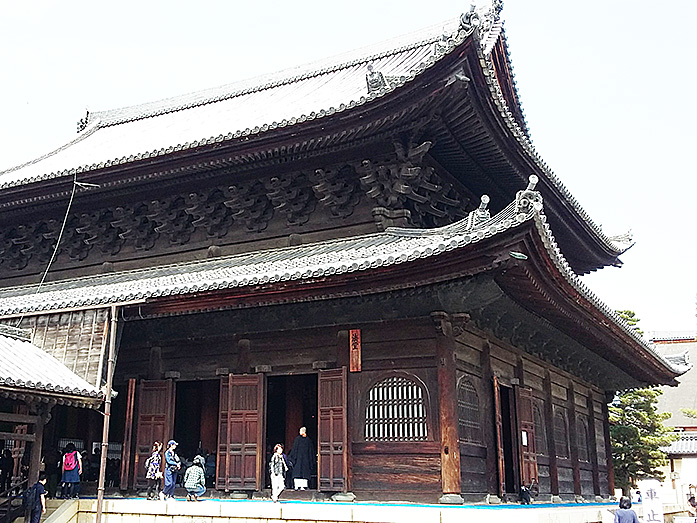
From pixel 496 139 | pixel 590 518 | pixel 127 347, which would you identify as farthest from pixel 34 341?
pixel 590 518

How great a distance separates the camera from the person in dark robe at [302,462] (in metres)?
14.2

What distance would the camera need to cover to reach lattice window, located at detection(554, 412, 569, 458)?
18938 millimetres

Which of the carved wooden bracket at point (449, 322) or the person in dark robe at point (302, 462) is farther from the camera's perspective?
the person in dark robe at point (302, 462)

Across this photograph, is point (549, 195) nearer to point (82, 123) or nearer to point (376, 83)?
point (376, 83)

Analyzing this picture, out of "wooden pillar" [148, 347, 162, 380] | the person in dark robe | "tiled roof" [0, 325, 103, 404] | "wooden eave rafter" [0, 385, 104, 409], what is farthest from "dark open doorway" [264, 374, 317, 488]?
"wooden eave rafter" [0, 385, 104, 409]

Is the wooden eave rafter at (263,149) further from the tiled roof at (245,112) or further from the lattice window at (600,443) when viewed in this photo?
the lattice window at (600,443)

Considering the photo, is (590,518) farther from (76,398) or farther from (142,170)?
(142,170)

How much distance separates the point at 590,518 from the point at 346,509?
5.42 metres

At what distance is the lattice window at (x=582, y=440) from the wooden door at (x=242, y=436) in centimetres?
1015

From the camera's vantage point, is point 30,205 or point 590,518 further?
point 30,205

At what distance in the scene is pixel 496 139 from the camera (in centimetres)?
1532

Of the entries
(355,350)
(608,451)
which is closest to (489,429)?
(355,350)

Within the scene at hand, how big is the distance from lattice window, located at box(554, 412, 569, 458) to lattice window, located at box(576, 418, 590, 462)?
2.98 ft

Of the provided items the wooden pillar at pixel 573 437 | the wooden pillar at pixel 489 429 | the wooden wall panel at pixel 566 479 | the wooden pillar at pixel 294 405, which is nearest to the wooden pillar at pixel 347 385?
the wooden pillar at pixel 489 429
